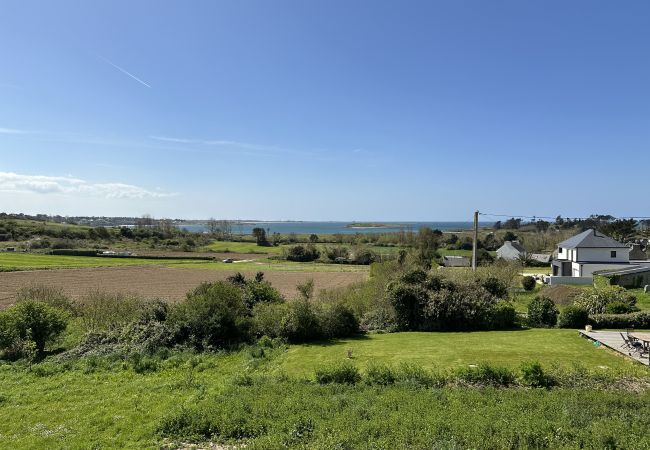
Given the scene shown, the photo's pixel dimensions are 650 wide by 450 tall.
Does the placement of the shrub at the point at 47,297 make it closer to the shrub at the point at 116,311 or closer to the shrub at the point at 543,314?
the shrub at the point at 116,311

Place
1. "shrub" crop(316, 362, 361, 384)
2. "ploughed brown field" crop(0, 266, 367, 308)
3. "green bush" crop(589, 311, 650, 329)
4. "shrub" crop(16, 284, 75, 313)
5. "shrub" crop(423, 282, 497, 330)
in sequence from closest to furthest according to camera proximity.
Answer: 1. "shrub" crop(316, 362, 361, 384)
2. "green bush" crop(589, 311, 650, 329)
3. "shrub" crop(423, 282, 497, 330)
4. "shrub" crop(16, 284, 75, 313)
5. "ploughed brown field" crop(0, 266, 367, 308)

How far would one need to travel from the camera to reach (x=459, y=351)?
1456 cm

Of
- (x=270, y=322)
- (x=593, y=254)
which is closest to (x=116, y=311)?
(x=270, y=322)

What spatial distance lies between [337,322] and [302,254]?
6443 cm

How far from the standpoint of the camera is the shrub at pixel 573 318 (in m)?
19.4

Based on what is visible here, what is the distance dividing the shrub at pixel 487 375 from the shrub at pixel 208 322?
937 centimetres

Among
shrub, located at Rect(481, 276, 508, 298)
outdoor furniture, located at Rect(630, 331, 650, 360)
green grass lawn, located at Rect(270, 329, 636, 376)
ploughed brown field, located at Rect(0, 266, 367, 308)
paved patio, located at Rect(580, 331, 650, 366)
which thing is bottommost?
ploughed brown field, located at Rect(0, 266, 367, 308)

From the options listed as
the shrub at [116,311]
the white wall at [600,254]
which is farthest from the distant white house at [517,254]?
the shrub at [116,311]

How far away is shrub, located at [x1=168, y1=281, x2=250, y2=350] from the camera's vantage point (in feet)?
53.9

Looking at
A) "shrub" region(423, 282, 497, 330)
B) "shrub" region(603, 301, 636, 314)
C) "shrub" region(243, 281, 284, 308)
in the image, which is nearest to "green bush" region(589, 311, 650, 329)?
"shrub" region(603, 301, 636, 314)

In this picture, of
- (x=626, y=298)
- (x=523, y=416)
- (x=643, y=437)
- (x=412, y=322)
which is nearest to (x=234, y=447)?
(x=523, y=416)

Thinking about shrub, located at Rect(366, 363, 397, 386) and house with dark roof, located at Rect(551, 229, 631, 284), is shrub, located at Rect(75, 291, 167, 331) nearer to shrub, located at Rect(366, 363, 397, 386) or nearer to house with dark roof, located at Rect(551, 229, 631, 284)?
shrub, located at Rect(366, 363, 397, 386)

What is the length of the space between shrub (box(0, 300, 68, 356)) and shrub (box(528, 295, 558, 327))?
20881mm

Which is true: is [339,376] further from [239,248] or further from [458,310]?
[239,248]
